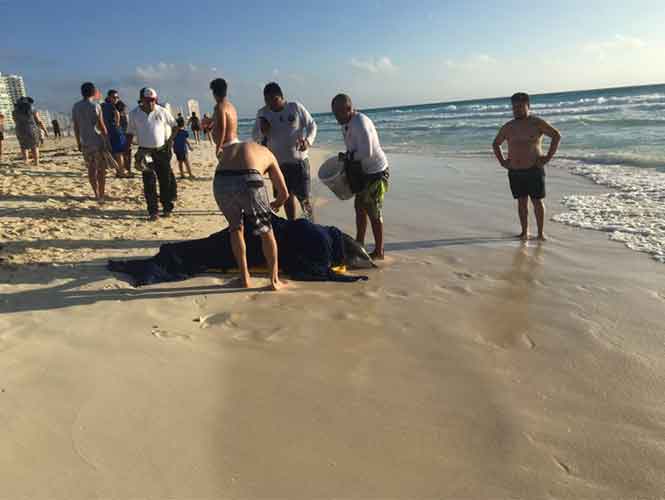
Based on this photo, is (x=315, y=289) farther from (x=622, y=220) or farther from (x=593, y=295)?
(x=622, y=220)

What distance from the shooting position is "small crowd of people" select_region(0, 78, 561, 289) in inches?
146

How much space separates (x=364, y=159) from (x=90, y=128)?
4.22 m

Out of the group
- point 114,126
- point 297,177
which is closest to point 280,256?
point 297,177

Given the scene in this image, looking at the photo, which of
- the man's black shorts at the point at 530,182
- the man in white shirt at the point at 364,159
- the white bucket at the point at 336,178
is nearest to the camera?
the man in white shirt at the point at 364,159

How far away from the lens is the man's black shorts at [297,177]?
5.02 meters

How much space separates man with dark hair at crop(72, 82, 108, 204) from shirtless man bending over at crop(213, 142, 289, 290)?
3.65 metres

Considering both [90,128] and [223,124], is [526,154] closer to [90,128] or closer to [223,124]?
[223,124]

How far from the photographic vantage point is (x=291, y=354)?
281 cm

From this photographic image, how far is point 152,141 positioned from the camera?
19.0 ft

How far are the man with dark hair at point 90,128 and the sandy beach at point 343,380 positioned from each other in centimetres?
Answer: 218

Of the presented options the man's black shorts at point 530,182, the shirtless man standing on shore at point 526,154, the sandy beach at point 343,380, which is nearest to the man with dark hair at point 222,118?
the sandy beach at point 343,380

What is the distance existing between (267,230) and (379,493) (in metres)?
2.39

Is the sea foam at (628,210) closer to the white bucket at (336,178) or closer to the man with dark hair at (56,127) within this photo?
the white bucket at (336,178)

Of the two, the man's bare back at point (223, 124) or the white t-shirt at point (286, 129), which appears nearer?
the man's bare back at point (223, 124)
